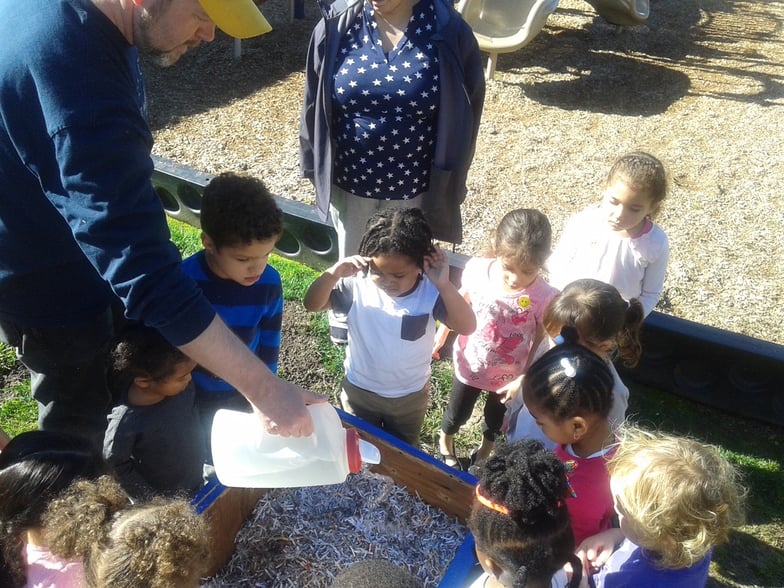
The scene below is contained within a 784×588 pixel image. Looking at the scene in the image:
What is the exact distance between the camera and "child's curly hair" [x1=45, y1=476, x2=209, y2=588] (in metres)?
1.47

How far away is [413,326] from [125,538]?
141 centimetres

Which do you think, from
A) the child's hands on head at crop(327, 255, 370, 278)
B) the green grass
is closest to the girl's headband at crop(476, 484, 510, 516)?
the child's hands on head at crop(327, 255, 370, 278)

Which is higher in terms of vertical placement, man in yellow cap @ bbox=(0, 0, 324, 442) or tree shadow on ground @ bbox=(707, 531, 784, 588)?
man in yellow cap @ bbox=(0, 0, 324, 442)

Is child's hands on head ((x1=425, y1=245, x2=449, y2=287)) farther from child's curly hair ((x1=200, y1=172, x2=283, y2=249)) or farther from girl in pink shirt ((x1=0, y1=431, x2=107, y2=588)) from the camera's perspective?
girl in pink shirt ((x1=0, y1=431, x2=107, y2=588))

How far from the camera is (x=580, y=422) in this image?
225cm

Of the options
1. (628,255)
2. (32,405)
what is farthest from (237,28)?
(32,405)

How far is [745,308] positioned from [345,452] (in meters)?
3.56

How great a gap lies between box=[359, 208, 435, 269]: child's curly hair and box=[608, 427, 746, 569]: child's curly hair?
1074 millimetres

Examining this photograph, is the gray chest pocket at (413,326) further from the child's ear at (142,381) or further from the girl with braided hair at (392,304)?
the child's ear at (142,381)

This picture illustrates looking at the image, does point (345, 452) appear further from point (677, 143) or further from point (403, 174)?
point (677, 143)

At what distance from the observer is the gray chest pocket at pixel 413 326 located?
2.63 m

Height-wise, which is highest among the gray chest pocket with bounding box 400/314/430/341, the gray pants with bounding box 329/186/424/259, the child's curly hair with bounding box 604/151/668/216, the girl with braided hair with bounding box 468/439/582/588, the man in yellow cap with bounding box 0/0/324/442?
the man in yellow cap with bounding box 0/0/324/442

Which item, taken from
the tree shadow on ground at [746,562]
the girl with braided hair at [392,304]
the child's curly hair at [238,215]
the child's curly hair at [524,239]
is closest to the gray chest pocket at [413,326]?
the girl with braided hair at [392,304]

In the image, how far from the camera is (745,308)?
4.49 m
